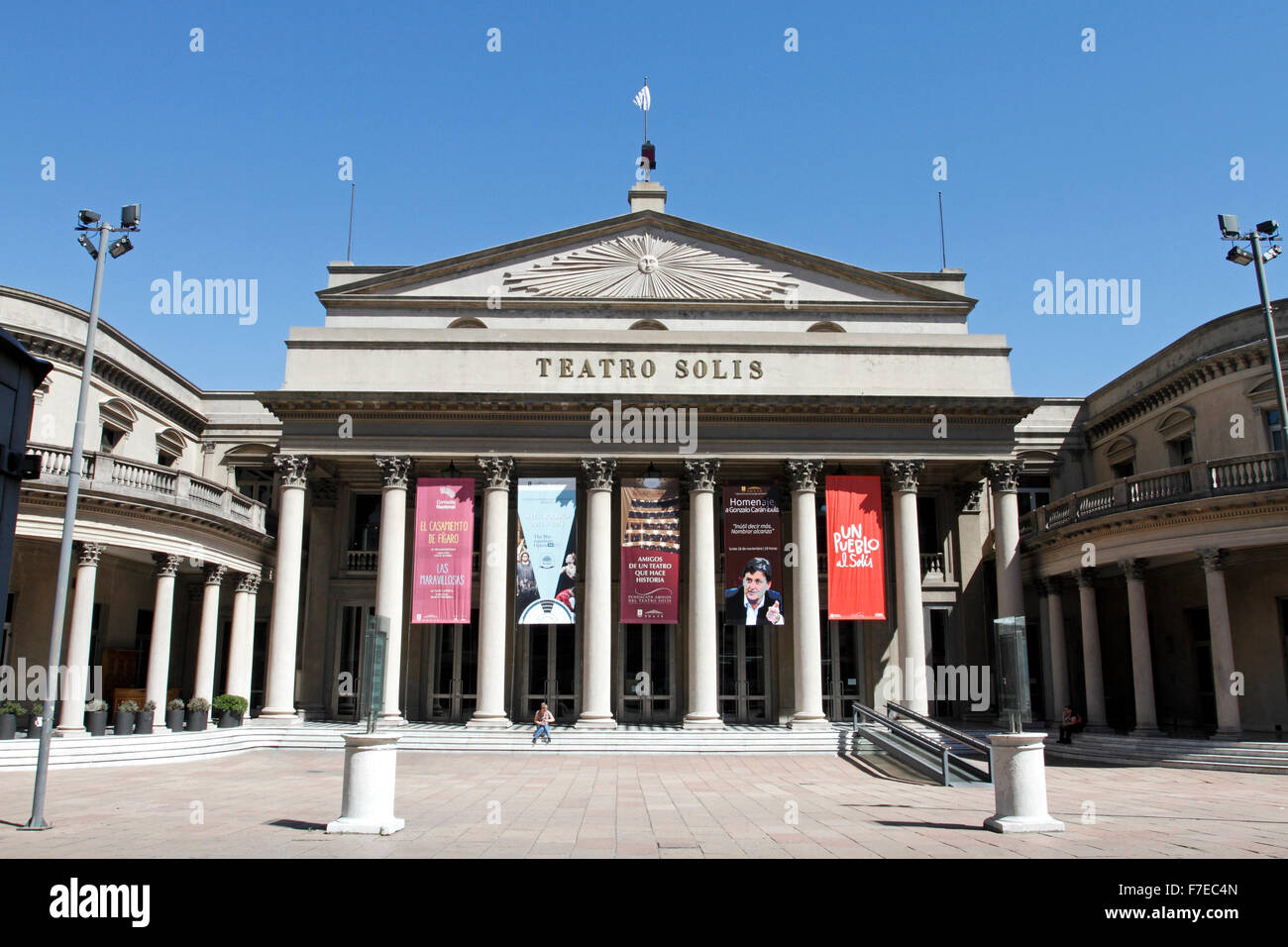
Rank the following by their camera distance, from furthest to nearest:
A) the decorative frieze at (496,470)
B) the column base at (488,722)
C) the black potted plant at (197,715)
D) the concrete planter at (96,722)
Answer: the decorative frieze at (496,470)
the column base at (488,722)
the black potted plant at (197,715)
the concrete planter at (96,722)

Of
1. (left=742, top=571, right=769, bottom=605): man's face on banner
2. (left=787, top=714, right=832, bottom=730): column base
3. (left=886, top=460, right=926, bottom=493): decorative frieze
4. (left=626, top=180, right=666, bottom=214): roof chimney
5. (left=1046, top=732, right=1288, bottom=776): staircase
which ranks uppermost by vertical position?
(left=626, top=180, right=666, bottom=214): roof chimney

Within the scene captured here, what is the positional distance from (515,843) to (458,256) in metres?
24.4

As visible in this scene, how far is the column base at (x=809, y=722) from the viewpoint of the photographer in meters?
25.8

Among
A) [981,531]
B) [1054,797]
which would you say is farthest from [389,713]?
[981,531]

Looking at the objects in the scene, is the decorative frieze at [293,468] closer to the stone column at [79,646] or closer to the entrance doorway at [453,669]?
the stone column at [79,646]

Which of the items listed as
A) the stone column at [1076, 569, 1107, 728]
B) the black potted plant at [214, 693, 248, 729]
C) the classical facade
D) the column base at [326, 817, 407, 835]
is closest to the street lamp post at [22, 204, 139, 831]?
the column base at [326, 817, 407, 835]

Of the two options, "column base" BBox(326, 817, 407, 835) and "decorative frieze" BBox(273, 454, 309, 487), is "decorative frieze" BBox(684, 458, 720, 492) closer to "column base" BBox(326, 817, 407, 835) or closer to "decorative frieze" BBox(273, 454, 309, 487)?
"decorative frieze" BBox(273, 454, 309, 487)

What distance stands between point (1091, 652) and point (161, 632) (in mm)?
25260

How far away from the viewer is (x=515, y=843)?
10688 mm

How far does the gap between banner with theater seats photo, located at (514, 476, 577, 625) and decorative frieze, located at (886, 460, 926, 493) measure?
30.9 feet

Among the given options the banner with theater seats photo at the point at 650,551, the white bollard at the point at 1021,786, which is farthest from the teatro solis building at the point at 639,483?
the white bollard at the point at 1021,786

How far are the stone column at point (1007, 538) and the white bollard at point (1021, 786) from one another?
15.8m

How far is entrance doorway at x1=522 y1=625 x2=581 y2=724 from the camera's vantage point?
29.3 metres

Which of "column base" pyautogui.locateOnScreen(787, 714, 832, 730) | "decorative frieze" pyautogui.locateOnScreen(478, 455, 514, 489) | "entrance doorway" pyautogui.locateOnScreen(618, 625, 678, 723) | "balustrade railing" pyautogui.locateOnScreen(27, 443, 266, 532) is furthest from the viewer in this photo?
"entrance doorway" pyautogui.locateOnScreen(618, 625, 678, 723)
